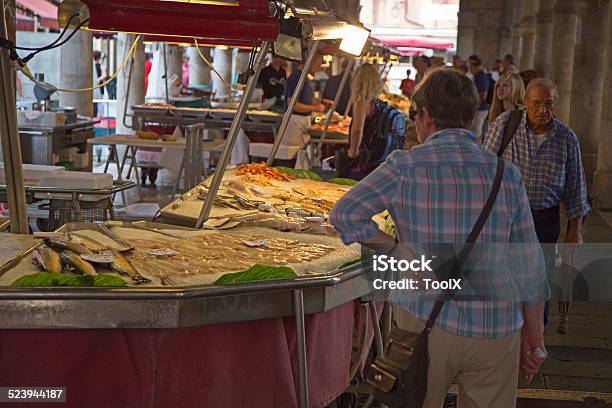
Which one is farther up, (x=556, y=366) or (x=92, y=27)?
(x=92, y=27)

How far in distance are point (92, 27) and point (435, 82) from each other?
55.7 inches

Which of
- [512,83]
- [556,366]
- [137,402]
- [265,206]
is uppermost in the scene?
[512,83]

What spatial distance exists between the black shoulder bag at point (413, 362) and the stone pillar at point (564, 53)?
1705cm

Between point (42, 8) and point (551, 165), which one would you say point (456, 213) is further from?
point (42, 8)

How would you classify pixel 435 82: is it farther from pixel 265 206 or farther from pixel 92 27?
pixel 265 206

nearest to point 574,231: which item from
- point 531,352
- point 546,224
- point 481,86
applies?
point 546,224

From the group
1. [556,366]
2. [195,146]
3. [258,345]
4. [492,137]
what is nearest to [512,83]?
[492,137]

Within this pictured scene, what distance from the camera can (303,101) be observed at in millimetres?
13539

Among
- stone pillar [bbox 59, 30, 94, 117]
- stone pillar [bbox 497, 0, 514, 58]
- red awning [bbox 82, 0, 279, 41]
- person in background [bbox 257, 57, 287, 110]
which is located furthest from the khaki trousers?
stone pillar [bbox 497, 0, 514, 58]

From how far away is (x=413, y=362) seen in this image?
133 inches

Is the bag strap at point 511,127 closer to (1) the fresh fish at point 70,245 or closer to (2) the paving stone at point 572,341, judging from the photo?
(2) the paving stone at point 572,341

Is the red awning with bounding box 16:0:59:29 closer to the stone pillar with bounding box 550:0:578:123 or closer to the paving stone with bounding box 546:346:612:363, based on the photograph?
the stone pillar with bounding box 550:0:578:123

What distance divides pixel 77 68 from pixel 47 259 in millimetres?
12219

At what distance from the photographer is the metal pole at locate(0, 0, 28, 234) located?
446 centimetres
